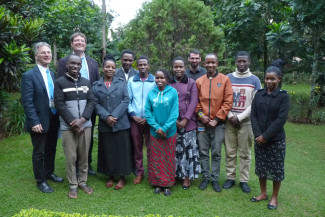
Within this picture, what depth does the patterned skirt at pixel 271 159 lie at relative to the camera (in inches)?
145

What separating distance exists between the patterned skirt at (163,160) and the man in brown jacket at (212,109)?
0.49 metres

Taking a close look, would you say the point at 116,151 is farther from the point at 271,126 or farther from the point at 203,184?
the point at 271,126

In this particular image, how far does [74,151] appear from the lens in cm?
406

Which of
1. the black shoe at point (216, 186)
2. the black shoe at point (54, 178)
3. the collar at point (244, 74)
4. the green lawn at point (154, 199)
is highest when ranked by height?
the collar at point (244, 74)

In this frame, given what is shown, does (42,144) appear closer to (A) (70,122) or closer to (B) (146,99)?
(A) (70,122)

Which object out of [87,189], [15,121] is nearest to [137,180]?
[87,189]

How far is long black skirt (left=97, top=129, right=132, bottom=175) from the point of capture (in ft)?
14.2

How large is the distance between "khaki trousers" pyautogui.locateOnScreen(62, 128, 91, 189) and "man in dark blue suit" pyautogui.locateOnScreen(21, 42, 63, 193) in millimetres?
381

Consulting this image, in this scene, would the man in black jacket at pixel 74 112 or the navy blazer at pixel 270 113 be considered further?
the man in black jacket at pixel 74 112

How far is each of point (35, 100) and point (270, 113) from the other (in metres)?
3.25

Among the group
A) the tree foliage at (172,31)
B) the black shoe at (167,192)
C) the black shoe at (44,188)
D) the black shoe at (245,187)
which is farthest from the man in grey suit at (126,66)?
the black shoe at (245,187)

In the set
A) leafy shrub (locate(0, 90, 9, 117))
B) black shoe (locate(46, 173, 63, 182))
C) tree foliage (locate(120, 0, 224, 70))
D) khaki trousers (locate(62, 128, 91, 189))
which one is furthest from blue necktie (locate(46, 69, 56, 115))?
leafy shrub (locate(0, 90, 9, 117))

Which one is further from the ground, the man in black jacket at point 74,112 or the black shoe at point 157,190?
the man in black jacket at point 74,112

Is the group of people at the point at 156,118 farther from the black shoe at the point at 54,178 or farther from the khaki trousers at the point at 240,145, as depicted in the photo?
the black shoe at the point at 54,178
